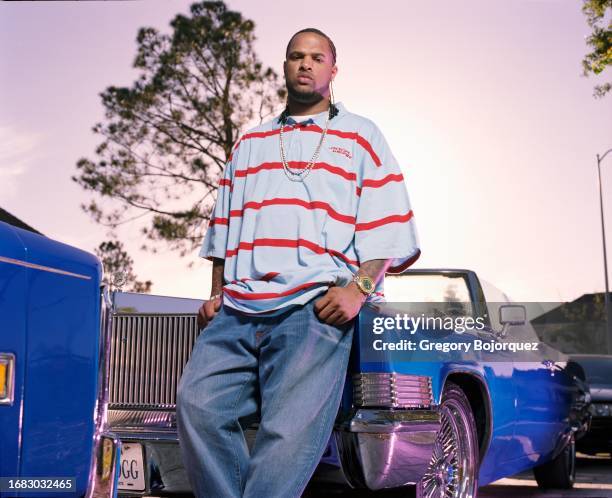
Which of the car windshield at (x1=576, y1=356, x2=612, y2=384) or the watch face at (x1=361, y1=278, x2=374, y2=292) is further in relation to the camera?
the car windshield at (x1=576, y1=356, x2=612, y2=384)

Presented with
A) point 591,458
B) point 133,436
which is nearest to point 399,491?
point 133,436

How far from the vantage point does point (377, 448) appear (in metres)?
4.21

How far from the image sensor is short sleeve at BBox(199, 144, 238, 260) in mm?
3750

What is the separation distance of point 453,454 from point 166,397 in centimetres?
166

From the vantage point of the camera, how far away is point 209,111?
1046 inches

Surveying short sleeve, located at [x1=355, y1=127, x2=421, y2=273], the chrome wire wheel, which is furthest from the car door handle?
short sleeve, located at [x1=355, y1=127, x2=421, y2=273]

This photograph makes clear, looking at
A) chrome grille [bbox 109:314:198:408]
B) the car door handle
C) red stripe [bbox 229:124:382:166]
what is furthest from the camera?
the car door handle

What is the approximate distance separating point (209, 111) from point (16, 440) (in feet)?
79.7

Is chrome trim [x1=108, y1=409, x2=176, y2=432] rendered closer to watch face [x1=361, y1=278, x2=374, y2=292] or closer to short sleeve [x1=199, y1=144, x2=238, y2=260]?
short sleeve [x1=199, y1=144, x2=238, y2=260]

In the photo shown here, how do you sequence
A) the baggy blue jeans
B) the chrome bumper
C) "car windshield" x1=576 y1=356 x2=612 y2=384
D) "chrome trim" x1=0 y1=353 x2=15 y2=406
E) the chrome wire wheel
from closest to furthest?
"chrome trim" x1=0 y1=353 x2=15 y2=406 → the baggy blue jeans → the chrome bumper → the chrome wire wheel → "car windshield" x1=576 y1=356 x2=612 y2=384

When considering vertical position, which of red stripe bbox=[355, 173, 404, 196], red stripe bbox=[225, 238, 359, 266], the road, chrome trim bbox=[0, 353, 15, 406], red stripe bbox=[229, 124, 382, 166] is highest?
red stripe bbox=[229, 124, 382, 166]

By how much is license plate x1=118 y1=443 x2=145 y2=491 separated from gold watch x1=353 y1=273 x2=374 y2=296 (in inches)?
82.1

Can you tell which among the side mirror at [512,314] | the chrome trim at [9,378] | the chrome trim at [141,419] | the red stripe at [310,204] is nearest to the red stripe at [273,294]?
the red stripe at [310,204]

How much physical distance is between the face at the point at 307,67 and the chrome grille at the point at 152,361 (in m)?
2.61
